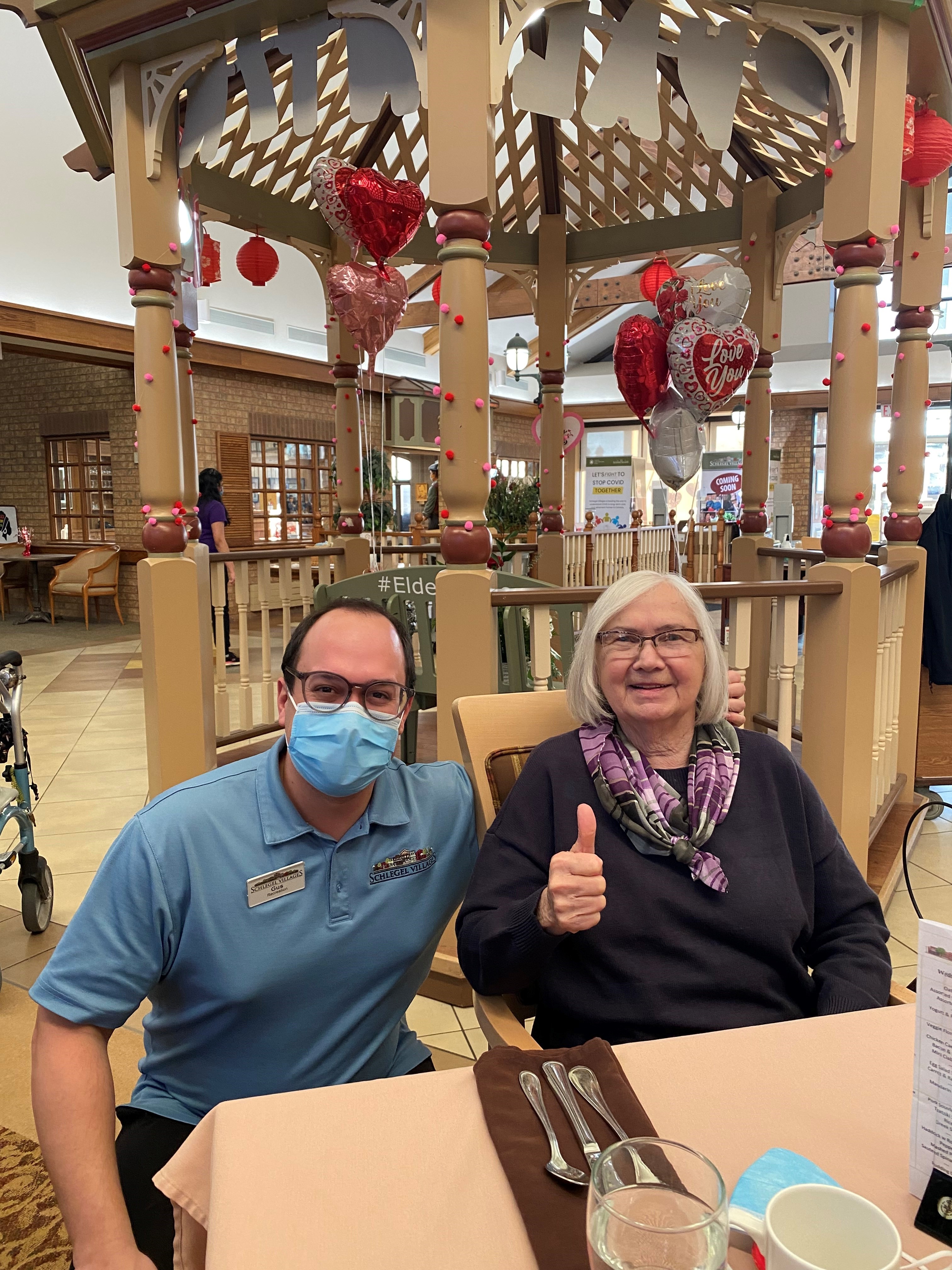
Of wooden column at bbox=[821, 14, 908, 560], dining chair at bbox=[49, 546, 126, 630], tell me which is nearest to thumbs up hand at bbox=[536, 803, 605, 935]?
wooden column at bbox=[821, 14, 908, 560]

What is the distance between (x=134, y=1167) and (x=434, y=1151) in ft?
2.01

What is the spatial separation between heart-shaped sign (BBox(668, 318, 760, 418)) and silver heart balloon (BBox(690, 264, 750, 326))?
0.05 metres

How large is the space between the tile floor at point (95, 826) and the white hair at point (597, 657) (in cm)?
91

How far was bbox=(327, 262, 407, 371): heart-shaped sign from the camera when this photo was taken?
3834 millimetres

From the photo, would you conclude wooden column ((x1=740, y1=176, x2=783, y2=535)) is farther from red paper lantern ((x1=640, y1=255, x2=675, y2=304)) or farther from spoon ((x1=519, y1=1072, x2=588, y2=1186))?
spoon ((x1=519, y1=1072, x2=588, y2=1186))

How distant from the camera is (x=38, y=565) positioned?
11.0 metres

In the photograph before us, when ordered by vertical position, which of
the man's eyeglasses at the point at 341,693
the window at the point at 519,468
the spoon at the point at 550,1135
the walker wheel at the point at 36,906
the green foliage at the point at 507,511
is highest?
the window at the point at 519,468

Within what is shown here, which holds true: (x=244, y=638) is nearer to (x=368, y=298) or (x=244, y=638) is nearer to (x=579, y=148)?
(x=368, y=298)

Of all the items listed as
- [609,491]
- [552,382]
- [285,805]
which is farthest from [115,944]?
[609,491]

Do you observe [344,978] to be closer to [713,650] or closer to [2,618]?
[713,650]

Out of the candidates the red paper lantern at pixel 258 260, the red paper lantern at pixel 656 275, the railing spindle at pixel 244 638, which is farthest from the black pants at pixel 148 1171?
the red paper lantern at pixel 656 275

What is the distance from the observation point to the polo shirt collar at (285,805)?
114 centimetres

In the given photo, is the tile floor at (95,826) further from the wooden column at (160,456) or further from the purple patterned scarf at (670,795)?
the purple patterned scarf at (670,795)

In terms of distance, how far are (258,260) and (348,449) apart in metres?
1.09
